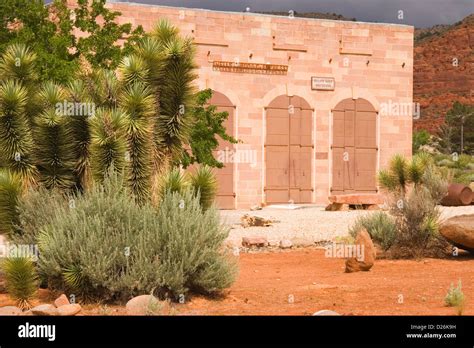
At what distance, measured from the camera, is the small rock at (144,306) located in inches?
353

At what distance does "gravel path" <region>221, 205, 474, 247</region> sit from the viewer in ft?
59.1

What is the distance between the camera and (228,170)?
2798 centimetres

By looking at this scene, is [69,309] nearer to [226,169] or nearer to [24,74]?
[24,74]

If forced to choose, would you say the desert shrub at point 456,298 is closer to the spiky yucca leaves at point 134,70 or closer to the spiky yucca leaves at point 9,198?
the spiky yucca leaves at point 134,70

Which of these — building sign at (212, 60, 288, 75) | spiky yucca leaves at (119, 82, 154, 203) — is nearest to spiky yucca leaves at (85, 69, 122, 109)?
spiky yucca leaves at (119, 82, 154, 203)

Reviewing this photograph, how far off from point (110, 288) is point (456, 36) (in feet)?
343

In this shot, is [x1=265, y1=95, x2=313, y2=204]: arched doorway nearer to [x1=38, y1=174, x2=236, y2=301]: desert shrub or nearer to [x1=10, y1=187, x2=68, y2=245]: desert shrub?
[x1=10, y1=187, x2=68, y2=245]: desert shrub

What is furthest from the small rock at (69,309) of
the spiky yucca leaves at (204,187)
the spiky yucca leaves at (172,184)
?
the spiky yucca leaves at (204,187)

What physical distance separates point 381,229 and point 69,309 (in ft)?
25.3

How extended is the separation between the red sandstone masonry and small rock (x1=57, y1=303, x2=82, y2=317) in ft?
60.5

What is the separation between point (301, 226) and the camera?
2042 cm

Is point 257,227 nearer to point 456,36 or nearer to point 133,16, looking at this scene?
point 133,16

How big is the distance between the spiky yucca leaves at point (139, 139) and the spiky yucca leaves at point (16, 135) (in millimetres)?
1530

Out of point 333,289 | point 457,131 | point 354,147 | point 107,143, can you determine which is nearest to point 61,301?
point 107,143
